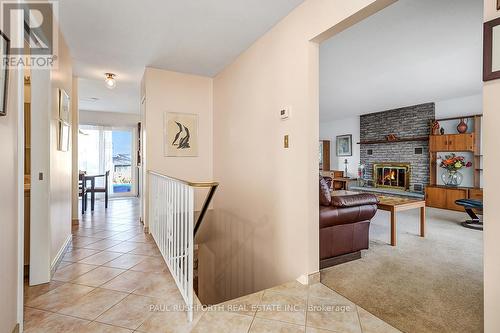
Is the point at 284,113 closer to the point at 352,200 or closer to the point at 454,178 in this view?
the point at 352,200

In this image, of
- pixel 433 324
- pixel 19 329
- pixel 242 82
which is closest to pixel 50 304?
pixel 19 329

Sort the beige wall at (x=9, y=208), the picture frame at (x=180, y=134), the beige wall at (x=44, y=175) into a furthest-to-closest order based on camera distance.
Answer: the picture frame at (x=180, y=134)
the beige wall at (x=44, y=175)
the beige wall at (x=9, y=208)

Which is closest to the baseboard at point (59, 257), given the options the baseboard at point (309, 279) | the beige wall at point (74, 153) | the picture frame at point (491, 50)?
the beige wall at point (74, 153)

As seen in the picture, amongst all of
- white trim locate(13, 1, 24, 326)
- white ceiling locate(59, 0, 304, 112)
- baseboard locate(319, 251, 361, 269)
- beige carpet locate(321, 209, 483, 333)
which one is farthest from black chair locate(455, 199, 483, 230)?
white trim locate(13, 1, 24, 326)

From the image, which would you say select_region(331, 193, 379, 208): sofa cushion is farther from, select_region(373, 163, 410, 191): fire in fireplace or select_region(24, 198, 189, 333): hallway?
select_region(373, 163, 410, 191): fire in fireplace

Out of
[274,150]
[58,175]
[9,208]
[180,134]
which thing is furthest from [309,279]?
[180,134]

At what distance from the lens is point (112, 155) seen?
7656 millimetres

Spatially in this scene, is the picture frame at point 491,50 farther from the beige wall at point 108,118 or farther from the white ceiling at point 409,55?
the beige wall at point 108,118

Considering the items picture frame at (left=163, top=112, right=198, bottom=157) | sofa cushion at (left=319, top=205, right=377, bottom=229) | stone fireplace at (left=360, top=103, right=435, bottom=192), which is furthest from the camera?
A: stone fireplace at (left=360, top=103, right=435, bottom=192)

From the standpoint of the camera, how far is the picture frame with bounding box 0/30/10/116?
1310mm

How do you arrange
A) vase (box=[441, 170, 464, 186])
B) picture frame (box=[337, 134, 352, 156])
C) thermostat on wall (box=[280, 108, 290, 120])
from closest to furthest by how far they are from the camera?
thermostat on wall (box=[280, 108, 290, 120]), vase (box=[441, 170, 464, 186]), picture frame (box=[337, 134, 352, 156])

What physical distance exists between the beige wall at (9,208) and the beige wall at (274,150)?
2.06m

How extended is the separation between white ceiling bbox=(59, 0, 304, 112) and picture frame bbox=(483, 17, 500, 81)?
5.03 feet

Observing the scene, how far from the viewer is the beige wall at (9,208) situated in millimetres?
1386
